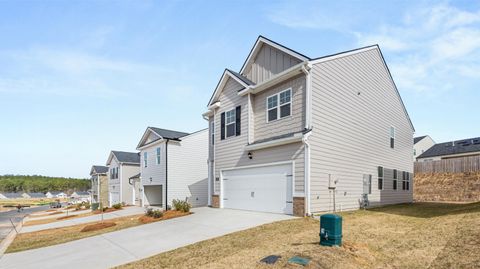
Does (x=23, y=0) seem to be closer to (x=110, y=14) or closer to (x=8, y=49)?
(x=110, y=14)

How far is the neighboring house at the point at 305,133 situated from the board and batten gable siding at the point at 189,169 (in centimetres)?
621

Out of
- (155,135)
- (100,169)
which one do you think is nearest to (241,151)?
(155,135)

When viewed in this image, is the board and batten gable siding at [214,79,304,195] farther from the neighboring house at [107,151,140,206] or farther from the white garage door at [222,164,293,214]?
the neighboring house at [107,151,140,206]

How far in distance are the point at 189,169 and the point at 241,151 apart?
10557 millimetres

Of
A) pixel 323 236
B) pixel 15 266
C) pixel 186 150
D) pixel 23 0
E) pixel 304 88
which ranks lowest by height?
pixel 15 266

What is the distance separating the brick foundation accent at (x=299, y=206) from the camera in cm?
1200

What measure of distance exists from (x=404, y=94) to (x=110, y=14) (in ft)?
61.3

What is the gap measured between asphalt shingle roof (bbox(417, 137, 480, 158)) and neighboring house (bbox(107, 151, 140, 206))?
3407 cm

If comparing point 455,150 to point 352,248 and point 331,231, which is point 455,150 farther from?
point 331,231

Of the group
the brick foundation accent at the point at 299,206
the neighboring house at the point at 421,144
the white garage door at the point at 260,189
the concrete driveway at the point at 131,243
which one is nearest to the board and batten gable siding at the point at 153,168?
the white garage door at the point at 260,189

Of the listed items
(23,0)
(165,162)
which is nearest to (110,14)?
(23,0)

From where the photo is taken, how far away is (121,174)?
113 ft

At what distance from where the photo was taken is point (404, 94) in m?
20.2

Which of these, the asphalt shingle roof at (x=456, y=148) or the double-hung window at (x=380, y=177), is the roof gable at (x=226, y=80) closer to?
the double-hung window at (x=380, y=177)
